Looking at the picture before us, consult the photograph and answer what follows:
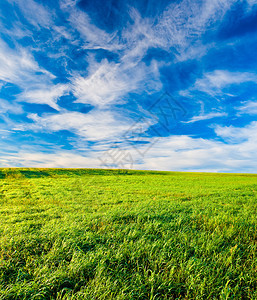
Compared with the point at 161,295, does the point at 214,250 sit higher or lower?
higher

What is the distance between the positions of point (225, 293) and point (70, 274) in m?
2.70

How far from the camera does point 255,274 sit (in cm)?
295

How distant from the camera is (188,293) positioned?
2551mm

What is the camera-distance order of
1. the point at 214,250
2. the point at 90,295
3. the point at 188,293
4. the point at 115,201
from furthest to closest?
the point at 115,201
the point at 214,250
the point at 188,293
the point at 90,295

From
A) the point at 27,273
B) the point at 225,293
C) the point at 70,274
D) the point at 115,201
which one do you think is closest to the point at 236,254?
the point at 225,293

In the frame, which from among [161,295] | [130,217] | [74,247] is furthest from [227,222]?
[74,247]

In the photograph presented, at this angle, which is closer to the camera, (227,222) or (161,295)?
(161,295)

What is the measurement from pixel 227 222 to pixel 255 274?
293cm

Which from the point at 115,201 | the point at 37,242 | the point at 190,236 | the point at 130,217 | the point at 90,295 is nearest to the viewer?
the point at 90,295

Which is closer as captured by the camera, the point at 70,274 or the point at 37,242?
the point at 70,274

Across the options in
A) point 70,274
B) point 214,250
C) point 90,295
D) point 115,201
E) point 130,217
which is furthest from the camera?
point 115,201

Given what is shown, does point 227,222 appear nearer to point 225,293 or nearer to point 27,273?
point 225,293

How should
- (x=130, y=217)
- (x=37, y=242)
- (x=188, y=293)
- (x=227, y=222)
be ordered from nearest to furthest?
1. (x=188, y=293)
2. (x=37, y=242)
3. (x=227, y=222)
4. (x=130, y=217)

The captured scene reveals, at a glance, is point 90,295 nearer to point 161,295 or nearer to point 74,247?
point 161,295
